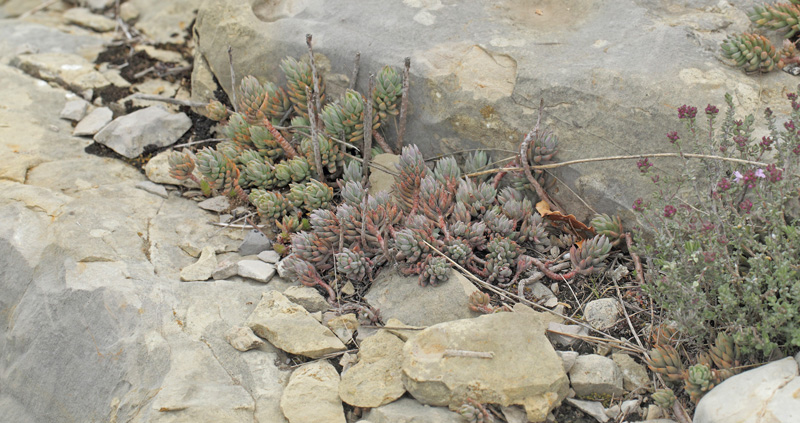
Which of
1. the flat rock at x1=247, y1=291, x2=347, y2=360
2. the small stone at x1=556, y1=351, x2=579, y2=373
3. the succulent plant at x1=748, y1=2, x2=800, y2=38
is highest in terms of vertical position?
the succulent plant at x1=748, y1=2, x2=800, y2=38

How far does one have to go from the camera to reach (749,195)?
12.7ft

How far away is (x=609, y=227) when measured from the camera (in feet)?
13.9

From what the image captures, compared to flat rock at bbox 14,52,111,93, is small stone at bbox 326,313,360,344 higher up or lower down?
lower down

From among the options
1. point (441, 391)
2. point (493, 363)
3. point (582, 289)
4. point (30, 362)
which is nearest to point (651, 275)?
point (582, 289)

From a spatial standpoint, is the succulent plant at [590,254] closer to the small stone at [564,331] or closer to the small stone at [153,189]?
the small stone at [564,331]

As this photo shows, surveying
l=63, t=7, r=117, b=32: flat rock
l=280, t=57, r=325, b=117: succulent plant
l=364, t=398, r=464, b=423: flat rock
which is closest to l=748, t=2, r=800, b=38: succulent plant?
l=280, t=57, r=325, b=117: succulent plant

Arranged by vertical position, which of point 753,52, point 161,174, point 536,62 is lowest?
point 161,174

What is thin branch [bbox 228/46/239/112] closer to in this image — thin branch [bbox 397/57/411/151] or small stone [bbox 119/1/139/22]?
thin branch [bbox 397/57/411/151]

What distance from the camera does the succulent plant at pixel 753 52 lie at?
4.35 meters

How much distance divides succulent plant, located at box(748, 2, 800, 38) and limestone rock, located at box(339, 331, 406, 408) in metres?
3.55

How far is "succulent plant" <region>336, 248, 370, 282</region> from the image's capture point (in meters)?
4.17

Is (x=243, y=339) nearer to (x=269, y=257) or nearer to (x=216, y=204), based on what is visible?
(x=269, y=257)

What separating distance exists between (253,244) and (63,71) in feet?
11.8

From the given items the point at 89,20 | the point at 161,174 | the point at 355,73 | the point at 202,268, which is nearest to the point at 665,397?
the point at 202,268
